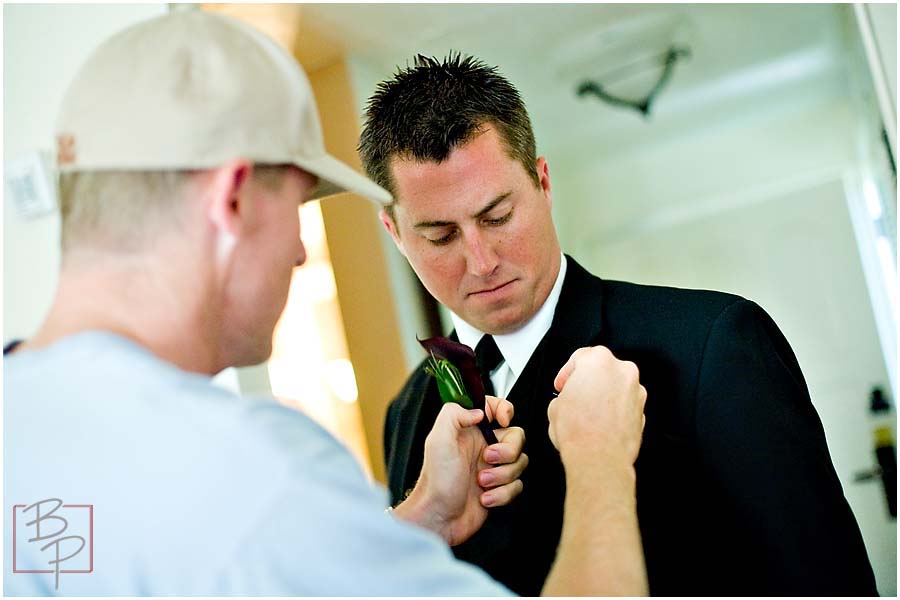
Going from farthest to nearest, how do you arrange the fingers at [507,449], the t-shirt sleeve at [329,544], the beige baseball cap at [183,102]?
1. the fingers at [507,449]
2. the beige baseball cap at [183,102]
3. the t-shirt sleeve at [329,544]

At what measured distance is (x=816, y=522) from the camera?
0.84m

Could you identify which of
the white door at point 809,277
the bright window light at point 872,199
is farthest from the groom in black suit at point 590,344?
the white door at point 809,277

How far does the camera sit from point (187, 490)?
0.55 metres

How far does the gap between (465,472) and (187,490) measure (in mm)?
486

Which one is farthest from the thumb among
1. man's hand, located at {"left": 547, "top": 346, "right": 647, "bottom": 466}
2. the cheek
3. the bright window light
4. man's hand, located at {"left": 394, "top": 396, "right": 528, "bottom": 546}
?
the bright window light

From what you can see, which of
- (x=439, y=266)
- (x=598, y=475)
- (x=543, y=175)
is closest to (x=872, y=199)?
(x=543, y=175)

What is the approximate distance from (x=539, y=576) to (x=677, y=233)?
3128mm

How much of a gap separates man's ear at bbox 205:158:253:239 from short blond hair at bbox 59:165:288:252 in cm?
2

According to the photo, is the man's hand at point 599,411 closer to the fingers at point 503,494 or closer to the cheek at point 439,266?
the fingers at point 503,494

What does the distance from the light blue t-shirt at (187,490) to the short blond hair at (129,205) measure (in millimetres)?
90

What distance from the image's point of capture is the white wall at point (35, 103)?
1.39 m

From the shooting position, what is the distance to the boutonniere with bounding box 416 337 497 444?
1.00 metres

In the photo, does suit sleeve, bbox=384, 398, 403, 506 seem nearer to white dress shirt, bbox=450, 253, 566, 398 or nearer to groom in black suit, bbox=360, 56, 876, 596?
groom in black suit, bbox=360, 56, 876, 596

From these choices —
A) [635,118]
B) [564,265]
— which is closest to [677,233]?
[635,118]
